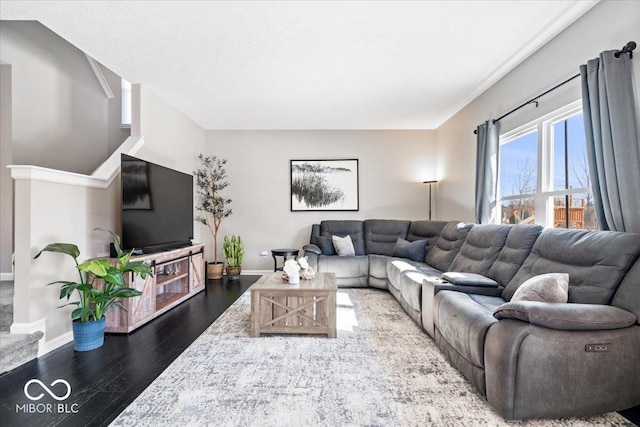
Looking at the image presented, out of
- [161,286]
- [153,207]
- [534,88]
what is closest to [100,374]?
[161,286]

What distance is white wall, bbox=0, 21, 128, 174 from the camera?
327 cm

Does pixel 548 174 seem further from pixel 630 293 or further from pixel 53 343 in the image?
pixel 53 343

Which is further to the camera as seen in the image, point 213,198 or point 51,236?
point 213,198

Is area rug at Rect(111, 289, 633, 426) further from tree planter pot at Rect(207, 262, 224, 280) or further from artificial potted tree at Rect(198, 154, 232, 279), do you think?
artificial potted tree at Rect(198, 154, 232, 279)

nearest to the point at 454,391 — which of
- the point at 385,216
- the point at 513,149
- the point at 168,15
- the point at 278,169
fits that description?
the point at 513,149

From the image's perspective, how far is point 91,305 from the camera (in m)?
2.71

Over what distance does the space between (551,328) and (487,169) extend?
2440 millimetres

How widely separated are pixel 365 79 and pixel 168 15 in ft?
6.65

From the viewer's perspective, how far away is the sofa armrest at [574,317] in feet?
5.11

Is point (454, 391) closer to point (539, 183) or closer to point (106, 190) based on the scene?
point (539, 183)

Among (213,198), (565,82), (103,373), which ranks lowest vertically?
(103,373)

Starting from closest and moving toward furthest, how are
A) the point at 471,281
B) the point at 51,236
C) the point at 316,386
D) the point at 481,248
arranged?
the point at 316,386
the point at 471,281
the point at 51,236
the point at 481,248

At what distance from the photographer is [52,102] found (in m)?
3.66

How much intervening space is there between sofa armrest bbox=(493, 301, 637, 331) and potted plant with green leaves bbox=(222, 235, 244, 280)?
4465 millimetres
